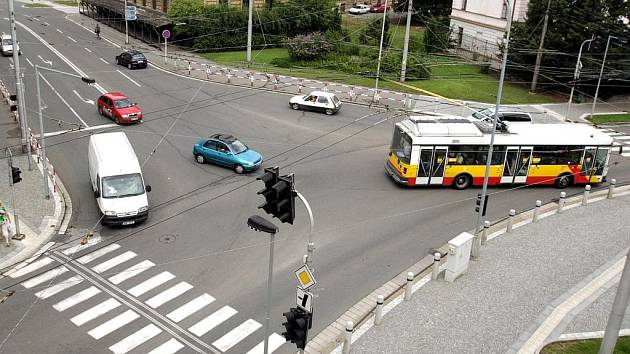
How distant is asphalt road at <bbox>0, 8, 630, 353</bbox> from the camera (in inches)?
680

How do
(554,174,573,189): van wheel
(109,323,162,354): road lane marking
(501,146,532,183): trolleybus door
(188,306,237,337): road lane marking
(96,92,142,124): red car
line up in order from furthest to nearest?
(96,92,142,124): red car < (554,174,573,189): van wheel < (501,146,532,183): trolleybus door < (188,306,237,337): road lane marking < (109,323,162,354): road lane marking

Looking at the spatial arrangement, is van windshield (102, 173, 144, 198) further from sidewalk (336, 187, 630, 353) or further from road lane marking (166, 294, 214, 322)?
sidewalk (336, 187, 630, 353)

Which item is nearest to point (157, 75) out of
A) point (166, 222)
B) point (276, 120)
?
point (276, 120)

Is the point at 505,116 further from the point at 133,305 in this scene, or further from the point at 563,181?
the point at 133,305

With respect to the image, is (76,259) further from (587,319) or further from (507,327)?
(587,319)

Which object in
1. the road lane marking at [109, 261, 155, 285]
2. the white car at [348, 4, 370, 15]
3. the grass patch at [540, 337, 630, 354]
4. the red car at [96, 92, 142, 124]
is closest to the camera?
the grass patch at [540, 337, 630, 354]

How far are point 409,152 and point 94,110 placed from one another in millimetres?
21376

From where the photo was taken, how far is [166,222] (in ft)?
75.9

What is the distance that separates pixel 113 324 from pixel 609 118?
38.9 meters

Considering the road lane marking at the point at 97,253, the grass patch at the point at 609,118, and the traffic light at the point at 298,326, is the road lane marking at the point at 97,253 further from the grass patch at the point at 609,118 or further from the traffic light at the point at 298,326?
the grass patch at the point at 609,118

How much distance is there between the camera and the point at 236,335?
1645 cm

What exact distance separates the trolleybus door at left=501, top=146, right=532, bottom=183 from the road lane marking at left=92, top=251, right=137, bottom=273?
1701cm

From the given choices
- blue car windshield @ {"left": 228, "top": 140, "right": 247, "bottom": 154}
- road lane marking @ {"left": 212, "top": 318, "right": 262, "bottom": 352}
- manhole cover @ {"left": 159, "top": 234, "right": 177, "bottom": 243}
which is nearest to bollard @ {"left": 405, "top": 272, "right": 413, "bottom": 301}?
road lane marking @ {"left": 212, "top": 318, "right": 262, "bottom": 352}

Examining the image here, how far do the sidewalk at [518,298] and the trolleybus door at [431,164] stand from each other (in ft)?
16.1
